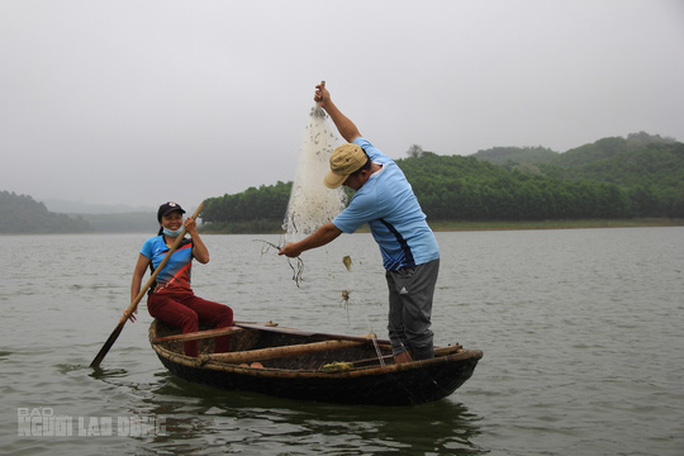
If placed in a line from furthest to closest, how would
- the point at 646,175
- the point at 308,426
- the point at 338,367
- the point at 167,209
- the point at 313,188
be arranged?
1. the point at 646,175
2. the point at 167,209
3. the point at 313,188
4. the point at 338,367
5. the point at 308,426

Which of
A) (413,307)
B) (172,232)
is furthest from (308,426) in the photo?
(172,232)

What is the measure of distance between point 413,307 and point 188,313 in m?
3.73

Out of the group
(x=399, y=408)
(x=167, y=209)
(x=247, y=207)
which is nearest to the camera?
(x=399, y=408)

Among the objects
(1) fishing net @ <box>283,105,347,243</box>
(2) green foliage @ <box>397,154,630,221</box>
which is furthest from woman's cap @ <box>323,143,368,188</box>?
(2) green foliage @ <box>397,154,630,221</box>

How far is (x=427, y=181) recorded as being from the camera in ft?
394

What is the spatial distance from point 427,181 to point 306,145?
375 ft

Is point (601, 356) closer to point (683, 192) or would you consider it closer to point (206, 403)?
point (206, 403)

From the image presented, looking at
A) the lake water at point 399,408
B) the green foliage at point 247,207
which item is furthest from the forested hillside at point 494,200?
the lake water at point 399,408

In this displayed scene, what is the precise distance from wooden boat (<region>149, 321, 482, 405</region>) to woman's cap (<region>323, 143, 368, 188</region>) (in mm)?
2030

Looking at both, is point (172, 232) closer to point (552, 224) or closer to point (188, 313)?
point (188, 313)

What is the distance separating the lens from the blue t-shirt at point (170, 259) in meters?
8.60

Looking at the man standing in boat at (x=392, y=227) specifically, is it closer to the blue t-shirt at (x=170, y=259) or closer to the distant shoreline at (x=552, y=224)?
the blue t-shirt at (x=170, y=259)

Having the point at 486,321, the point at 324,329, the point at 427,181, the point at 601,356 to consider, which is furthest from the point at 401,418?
the point at 427,181

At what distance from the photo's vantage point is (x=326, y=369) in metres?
6.89
